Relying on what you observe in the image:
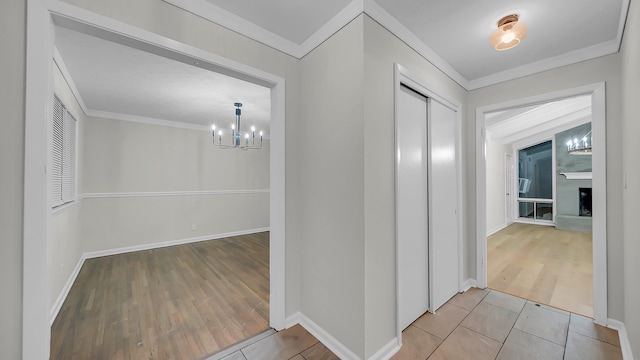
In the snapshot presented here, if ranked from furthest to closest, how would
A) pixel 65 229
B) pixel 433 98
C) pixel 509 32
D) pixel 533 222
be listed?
pixel 533 222, pixel 65 229, pixel 433 98, pixel 509 32

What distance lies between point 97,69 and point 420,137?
349 cm

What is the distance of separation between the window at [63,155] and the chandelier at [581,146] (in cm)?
915

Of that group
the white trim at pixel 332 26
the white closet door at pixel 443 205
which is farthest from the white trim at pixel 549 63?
the white trim at pixel 332 26

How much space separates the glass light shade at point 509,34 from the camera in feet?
5.82

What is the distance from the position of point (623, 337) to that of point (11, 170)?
4.09 metres

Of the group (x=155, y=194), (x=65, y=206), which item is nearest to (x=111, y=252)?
(x=155, y=194)

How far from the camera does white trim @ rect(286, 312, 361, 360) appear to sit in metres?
1.70

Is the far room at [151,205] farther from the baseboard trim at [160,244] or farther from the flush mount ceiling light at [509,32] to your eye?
the flush mount ceiling light at [509,32]

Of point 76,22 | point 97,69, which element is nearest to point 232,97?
point 97,69

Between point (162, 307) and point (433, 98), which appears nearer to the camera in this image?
point (433, 98)

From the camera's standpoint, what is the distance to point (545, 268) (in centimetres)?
337

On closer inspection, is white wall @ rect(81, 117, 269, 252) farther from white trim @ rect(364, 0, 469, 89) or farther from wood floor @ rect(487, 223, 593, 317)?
wood floor @ rect(487, 223, 593, 317)

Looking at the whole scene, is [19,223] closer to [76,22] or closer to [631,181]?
[76,22]

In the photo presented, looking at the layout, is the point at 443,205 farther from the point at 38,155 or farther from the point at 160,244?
the point at 160,244
